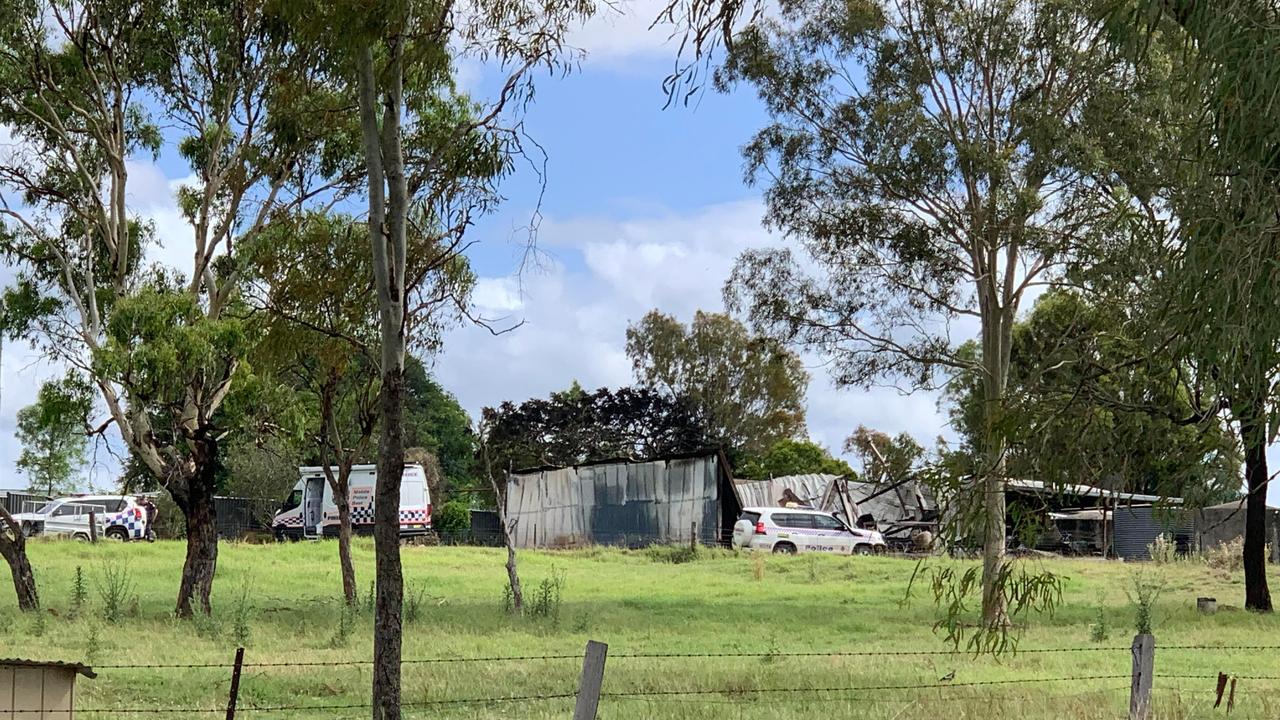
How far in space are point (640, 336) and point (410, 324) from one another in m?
40.4

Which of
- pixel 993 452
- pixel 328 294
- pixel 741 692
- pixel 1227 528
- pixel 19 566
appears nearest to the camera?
pixel 993 452

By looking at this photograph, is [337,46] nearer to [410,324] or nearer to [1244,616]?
[410,324]

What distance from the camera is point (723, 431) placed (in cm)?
5547

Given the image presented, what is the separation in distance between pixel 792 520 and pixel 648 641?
20.1 meters

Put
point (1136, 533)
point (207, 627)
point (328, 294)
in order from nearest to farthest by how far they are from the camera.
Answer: point (328, 294) < point (207, 627) < point (1136, 533)

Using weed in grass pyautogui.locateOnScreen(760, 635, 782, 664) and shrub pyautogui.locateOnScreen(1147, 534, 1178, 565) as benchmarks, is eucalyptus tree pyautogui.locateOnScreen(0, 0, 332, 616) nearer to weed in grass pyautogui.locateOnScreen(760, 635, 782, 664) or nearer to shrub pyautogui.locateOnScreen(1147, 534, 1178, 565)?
weed in grass pyautogui.locateOnScreen(760, 635, 782, 664)

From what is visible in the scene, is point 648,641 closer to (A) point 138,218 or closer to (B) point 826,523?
(A) point 138,218

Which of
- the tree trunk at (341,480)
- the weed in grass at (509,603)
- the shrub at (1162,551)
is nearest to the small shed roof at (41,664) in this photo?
the tree trunk at (341,480)

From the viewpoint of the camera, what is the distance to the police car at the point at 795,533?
3519cm

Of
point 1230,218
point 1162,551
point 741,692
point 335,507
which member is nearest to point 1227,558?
point 1162,551

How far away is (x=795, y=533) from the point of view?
35.5 metres

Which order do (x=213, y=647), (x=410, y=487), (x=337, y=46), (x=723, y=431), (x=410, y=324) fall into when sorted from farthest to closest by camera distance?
(x=723, y=431) < (x=410, y=487) < (x=410, y=324) < (x=213, y=647) < (x=337, y=46)

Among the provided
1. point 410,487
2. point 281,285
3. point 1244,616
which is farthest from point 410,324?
point 410,487

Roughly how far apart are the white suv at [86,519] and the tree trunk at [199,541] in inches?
878
